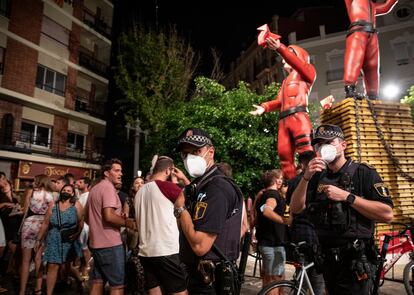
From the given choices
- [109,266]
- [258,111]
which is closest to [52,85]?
[258,111]

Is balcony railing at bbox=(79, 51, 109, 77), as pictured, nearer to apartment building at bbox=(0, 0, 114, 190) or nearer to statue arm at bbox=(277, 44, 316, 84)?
apartment building at bbox=(0, 0, 114, 190)

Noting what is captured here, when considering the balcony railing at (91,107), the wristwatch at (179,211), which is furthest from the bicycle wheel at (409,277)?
the balcony railing at (91,107)

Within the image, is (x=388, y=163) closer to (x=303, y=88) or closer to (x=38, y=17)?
(x=303, y=88)

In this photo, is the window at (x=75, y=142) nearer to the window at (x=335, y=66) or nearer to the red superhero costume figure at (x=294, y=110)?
the red superhero costume figure at (x=294, y=110)

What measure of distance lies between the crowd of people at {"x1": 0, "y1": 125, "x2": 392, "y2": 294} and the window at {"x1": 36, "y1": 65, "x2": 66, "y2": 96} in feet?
49.9

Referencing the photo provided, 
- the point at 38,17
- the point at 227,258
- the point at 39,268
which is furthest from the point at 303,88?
the point at 38,17

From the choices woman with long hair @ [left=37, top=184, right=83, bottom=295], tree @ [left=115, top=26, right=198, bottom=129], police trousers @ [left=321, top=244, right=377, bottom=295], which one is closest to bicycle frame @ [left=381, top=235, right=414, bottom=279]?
police trousers @ [left=321, top=244, right=377, bottom=295]

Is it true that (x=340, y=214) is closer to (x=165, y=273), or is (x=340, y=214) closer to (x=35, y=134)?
(x=165, y=273)

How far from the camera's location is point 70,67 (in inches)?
861

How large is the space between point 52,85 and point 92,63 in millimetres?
4207

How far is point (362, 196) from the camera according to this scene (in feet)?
8.84

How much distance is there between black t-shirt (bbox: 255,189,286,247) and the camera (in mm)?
4789

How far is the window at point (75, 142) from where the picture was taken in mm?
22102

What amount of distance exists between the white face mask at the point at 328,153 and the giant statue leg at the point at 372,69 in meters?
4.21
